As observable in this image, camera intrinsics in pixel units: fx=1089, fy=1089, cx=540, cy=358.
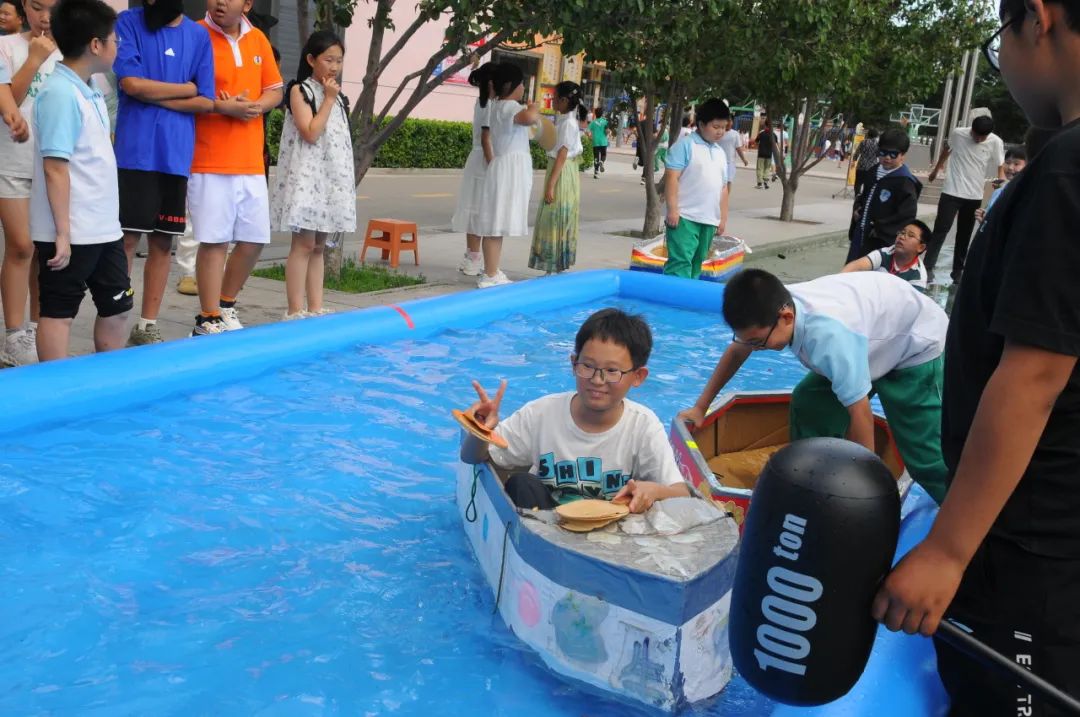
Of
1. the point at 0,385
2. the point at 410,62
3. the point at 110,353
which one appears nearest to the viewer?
the point at 0,385

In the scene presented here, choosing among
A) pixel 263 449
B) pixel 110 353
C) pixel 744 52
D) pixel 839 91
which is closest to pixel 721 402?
pixel 263 449

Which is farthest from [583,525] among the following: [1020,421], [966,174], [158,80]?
[966,174]

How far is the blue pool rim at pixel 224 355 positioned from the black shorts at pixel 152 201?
711 millimetres

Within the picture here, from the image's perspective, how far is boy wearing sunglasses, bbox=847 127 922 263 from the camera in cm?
859

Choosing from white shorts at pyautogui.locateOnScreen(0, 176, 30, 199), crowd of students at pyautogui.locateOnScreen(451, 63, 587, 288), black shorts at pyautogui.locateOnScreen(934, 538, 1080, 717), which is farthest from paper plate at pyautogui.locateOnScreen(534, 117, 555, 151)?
black shorts at pyautogui.locateOnScreen(934, 538, 1080, 717)

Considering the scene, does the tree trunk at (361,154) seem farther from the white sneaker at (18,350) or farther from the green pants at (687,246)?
the white sneaker at (18,350)

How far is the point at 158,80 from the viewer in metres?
6.30

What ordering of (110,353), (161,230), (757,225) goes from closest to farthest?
(110,353) → (161,230) → (757,225)

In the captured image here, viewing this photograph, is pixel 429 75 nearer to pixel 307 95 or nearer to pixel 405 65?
pixel 307 95

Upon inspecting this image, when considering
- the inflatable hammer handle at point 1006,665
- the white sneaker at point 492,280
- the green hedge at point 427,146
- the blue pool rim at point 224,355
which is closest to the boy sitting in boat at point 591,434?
the inflatable hammer handle at point 1006,665

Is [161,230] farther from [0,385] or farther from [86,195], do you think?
[0,385]

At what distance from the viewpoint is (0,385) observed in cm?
515

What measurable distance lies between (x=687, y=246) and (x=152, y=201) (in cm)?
500

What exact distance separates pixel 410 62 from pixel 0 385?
2312 cm
